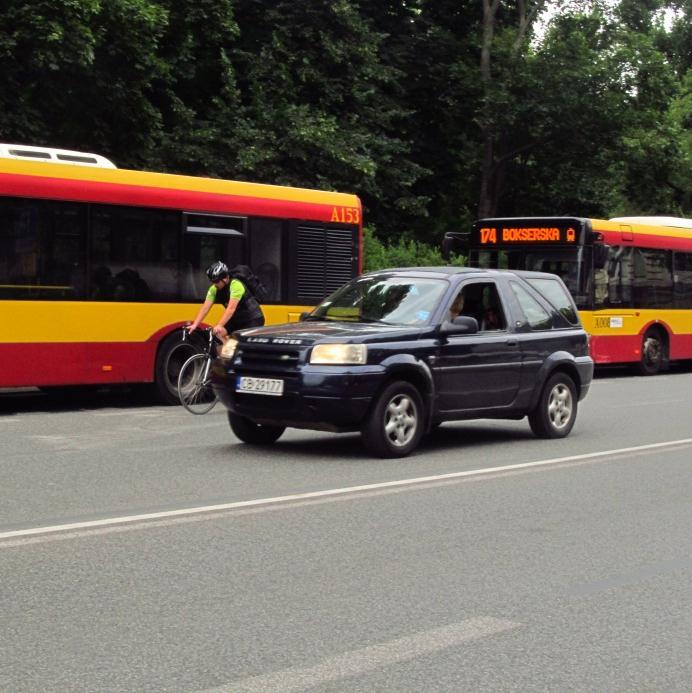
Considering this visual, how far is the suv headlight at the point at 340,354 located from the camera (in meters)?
11.1

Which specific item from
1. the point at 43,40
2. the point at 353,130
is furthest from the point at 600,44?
the point at 43,40

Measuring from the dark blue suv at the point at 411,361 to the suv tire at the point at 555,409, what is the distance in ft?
0.04

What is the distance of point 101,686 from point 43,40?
2011 centimetres

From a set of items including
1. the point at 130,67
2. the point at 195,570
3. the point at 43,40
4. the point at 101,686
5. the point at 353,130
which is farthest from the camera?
the point at 353,130

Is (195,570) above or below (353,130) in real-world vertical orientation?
below

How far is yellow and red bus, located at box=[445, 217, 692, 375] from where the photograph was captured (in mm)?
23594

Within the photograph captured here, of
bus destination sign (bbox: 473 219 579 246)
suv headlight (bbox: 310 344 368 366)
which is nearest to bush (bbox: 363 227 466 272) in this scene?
bus destination sign (bbox: 473 219 579 246)

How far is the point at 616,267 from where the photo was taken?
974 inches

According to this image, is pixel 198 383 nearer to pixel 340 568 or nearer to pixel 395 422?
pixel 395 422

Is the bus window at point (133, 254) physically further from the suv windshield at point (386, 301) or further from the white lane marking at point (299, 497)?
the white lane marking at point (299, 497)

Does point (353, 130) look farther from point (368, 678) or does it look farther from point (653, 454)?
point (368, 678)

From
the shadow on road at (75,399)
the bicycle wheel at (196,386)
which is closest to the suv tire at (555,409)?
the bicycle wheel at (196,386)

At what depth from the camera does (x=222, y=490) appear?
369 inches

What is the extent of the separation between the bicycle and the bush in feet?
39.2
